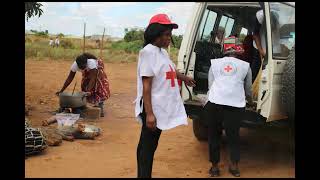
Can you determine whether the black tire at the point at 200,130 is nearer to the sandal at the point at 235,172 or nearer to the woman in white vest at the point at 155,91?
the sandal at the point at 235,172

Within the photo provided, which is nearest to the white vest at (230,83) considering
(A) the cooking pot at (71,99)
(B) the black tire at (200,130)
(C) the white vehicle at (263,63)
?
(C) the white vehicle at (263,63)

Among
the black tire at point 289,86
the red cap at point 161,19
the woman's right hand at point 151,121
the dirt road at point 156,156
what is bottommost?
the dirt road at point 156,156

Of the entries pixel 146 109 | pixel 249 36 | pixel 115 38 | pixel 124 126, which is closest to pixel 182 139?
pixel 124 126

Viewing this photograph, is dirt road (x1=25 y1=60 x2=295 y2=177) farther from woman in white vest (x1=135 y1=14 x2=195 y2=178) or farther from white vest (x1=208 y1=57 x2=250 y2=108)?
woman in white vest (x1=135 y1=14 x2=195 y2=178)

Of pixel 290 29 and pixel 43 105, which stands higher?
pixel 290 29

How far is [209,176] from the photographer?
4.53 metres

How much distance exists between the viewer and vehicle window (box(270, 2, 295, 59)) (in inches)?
185

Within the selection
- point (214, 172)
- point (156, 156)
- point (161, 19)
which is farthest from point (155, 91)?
point (156, 156)

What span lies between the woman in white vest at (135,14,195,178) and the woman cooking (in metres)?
4.03

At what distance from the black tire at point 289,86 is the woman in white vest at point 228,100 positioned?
1.18 feet

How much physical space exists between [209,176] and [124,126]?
2.90 m

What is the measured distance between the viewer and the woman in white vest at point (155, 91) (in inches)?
127

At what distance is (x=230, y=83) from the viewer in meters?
4.37

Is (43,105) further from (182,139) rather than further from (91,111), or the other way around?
(182,139)
